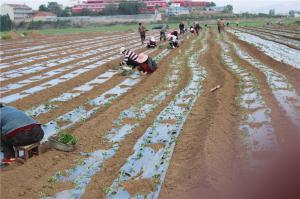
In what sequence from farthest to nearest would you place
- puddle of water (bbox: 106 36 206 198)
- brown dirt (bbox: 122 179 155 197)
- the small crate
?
1. the small crate
2. puddle of water (bbox: 106 36 206 198)
3. brown dirt (bbox: 122 179 155 197)

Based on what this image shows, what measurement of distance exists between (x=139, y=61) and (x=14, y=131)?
8.64m

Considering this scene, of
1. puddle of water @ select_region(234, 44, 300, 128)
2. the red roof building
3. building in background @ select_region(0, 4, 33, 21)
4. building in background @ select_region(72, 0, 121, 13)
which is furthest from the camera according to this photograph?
the red roof building

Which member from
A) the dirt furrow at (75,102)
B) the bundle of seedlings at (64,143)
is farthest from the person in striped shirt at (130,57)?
the bundle of seedlings at (64,143)

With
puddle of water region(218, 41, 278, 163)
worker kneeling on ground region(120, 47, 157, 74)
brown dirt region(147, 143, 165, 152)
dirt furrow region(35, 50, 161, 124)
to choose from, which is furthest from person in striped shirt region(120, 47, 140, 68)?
brown dirt region(147, 143, 165, 152)

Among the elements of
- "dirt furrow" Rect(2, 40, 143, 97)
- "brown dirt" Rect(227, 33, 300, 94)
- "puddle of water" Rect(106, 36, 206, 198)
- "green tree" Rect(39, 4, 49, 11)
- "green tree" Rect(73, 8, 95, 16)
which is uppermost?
"green tree" Rect(39, 4, 49, 11)

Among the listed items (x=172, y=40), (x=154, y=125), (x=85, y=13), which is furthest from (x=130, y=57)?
(x=85, y=13)

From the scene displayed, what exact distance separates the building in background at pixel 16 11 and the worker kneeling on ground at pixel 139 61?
281ft

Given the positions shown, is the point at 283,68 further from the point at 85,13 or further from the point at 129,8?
the point at 85,13

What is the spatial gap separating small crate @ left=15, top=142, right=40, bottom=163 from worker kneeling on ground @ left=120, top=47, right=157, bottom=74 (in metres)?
7.70

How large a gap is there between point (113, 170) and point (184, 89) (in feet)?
19.4

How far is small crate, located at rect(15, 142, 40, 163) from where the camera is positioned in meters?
6.12

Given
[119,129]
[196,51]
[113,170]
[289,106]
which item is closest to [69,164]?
[113,170]

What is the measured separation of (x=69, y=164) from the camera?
618cm

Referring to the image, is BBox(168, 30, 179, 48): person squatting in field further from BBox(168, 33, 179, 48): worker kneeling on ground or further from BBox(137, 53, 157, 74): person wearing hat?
BBox(137, 53, 157, 74): person wearing hat
